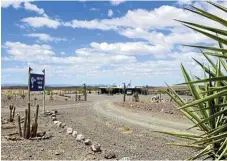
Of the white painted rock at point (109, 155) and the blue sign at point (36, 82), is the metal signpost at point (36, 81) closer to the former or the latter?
the blue sign at point (36, 82)

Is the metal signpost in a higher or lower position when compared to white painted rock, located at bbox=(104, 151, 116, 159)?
higher

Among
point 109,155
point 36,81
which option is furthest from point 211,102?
point 36,81

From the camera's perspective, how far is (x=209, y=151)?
340 centimetres

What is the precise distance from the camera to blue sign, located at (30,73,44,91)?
18.4m

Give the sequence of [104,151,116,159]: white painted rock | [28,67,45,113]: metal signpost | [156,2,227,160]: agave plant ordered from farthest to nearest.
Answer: [28,67,45,113]: metal signpost < [104,151,116,159]: white painted rock < [156,2,227,160]: agave plant

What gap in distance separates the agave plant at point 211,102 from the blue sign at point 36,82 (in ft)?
49.3

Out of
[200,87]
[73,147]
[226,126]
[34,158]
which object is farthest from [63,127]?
[226,126]

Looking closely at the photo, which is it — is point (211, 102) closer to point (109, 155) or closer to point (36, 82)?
point (109, 155)

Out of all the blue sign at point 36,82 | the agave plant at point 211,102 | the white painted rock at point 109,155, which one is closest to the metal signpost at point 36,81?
the blue sign at point 36,82

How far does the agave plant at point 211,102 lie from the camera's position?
242cm

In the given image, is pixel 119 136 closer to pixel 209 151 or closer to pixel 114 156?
pixel 114 156

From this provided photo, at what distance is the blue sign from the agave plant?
592 inches

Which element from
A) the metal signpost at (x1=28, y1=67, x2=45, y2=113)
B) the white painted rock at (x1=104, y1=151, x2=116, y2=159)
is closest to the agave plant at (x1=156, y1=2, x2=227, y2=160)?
the white painted rock at (x1=104, y1=151, x2=116, y2=159)

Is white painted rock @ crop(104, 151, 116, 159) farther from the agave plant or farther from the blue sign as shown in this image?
the blue sign
